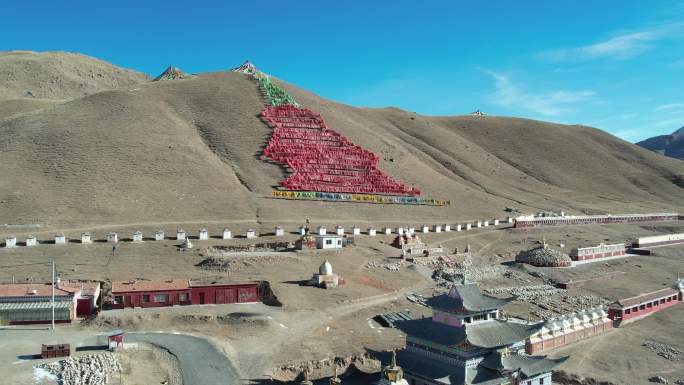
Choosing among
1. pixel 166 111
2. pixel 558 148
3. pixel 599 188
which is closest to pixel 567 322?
pixel 166 111

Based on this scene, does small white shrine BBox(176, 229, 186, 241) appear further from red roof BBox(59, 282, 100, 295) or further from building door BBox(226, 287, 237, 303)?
building door BBox(226, 287, 237, 303)

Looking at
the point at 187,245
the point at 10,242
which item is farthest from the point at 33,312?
the point at 187,245

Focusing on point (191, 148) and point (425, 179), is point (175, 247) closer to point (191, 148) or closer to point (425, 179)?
point (191, 148)

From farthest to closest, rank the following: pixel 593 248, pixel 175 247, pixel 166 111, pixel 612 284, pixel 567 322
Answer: pixel 166 111
pixel 593 248
pixel 612 284
pixel 175 247
pixel 567 322

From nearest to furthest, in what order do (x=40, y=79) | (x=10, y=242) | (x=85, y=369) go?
(x=85, y=369), (x=10, y=242), (x=40, y=79)

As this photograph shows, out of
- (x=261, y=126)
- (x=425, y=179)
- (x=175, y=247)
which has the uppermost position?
(x=261, y=126)

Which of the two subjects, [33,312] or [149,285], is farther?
[149,285]

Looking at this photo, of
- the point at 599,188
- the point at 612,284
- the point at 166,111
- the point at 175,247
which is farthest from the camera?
the point at 599,188

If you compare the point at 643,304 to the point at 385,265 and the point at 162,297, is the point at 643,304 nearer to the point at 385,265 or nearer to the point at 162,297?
the point at 385,265
